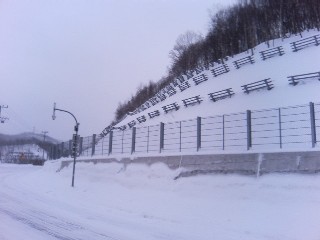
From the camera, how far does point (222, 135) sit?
19.7 m

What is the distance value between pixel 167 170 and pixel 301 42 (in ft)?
83.4

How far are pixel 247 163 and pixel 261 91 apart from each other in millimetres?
15076

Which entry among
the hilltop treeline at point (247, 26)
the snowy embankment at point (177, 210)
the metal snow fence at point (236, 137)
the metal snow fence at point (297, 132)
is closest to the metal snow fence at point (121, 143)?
the snowy embankment at point (177, 210)

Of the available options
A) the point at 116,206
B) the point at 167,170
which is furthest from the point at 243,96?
the point at 116,206

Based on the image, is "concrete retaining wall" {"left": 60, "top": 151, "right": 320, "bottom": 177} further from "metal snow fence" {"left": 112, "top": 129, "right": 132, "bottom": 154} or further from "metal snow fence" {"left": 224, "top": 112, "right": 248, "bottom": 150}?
"metal snow fence" {"left": 112, "top": 129, "right": 132, "bottom": 154}

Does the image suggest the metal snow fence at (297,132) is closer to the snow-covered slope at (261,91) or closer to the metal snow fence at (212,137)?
the metal snow fence at (212,137)

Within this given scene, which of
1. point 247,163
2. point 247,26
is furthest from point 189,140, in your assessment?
point 247,26

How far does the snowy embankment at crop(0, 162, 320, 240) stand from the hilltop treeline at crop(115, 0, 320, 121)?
38.4 metres

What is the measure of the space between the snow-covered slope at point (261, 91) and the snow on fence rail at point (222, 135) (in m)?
2.55

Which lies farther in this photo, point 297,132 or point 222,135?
point 222,135

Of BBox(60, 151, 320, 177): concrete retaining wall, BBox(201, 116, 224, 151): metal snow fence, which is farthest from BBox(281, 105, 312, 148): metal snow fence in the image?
BBox(201, 116, 224, 151): metal snow fence

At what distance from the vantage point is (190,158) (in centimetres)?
Result: 1625

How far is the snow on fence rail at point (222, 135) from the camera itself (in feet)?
53.0

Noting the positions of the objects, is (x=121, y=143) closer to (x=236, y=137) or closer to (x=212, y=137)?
(x=212, y=137)
